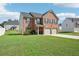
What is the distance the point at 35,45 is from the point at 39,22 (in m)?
0.34

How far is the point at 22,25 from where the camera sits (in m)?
4.90

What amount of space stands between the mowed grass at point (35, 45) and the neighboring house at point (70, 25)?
0.51ft

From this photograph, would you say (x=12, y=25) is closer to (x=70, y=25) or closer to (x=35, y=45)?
(x=35, y=45)

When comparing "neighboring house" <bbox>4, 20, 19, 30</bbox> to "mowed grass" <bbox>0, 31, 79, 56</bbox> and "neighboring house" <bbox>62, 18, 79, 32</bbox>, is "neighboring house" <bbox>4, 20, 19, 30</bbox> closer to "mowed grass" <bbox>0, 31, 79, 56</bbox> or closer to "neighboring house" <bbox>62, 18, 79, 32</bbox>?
"mowed grass" <bbox>0, 31, 79, 56</bbox>

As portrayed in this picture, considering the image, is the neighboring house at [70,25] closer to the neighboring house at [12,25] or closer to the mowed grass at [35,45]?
the mowed grass at [35,45]

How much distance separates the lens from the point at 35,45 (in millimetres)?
4836

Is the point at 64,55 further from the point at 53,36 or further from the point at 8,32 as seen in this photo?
the point at 8,32

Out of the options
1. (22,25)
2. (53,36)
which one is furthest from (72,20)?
(22,25)

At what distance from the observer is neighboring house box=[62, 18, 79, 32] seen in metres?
4.88

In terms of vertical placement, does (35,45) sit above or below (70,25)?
below

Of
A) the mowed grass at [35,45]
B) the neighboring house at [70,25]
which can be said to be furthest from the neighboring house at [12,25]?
the neighboring house at [70,25]

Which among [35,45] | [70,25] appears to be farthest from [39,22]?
[70,25]

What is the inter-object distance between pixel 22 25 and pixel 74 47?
790 millimetres

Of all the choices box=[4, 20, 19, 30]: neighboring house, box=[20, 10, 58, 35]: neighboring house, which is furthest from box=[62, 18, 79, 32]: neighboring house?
box=[4, 20, 19, 30]: neighboring house
